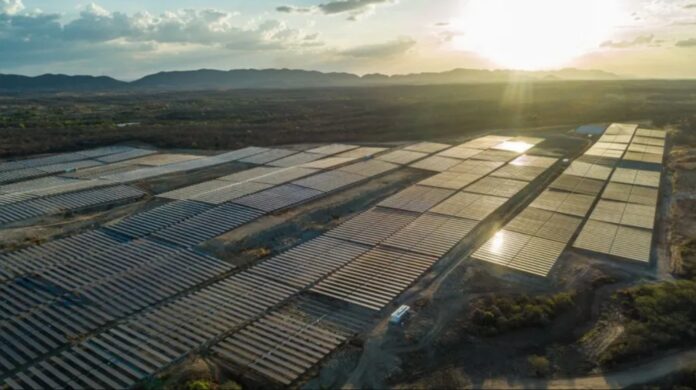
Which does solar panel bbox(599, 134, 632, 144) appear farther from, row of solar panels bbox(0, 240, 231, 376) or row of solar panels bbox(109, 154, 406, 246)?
row of solar panels bbox(0, 240, 231, 376)

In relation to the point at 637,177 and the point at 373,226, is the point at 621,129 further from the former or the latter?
the point at 373,226

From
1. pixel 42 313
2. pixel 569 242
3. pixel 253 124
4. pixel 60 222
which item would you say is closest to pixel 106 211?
pixel 60 222

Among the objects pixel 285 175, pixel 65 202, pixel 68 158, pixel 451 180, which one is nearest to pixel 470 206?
pixel 451 180

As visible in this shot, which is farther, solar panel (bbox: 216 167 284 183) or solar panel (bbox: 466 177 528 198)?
solar panel (bbox: 216 167 284 183)

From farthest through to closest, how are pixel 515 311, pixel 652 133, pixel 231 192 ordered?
pixel 652 133, pixel 231 192, pixel 515 311

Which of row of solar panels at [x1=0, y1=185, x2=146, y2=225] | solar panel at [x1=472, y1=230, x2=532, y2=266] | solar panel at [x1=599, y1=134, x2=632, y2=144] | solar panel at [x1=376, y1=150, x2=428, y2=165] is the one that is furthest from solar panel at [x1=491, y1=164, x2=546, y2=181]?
row of solar panels at [x1=0, y1=185, x2=146, y2=225]

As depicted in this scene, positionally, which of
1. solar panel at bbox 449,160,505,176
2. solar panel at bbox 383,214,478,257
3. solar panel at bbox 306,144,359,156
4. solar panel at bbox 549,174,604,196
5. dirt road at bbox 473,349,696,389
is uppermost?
solar panel at bbox 306,144,359,156

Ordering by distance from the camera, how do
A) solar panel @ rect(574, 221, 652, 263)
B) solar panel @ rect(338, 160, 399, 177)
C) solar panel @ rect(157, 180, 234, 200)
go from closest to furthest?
1. solar panel @ rect(574, 221, 652, 263)
2. solar panel @ rect(157, 180, 234, 200)
3. solar panel @ rect(338, 160, 399, 177)
